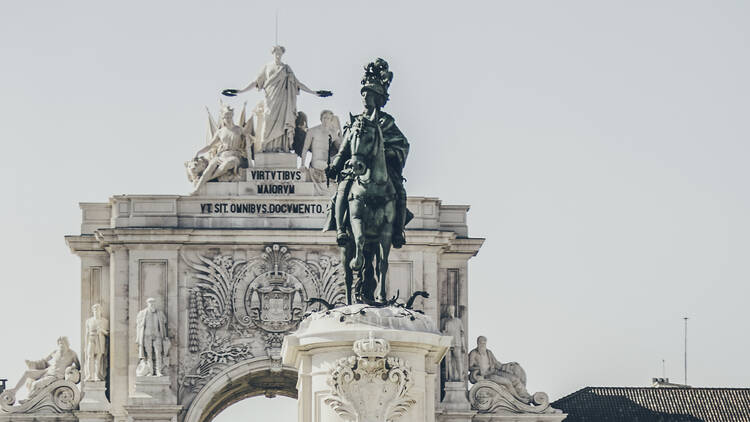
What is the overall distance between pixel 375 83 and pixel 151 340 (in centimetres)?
3029

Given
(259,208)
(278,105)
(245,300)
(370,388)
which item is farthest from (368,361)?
(278,105)

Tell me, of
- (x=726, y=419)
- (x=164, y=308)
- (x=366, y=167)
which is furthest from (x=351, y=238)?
(x=726, y=419)

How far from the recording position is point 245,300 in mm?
60594

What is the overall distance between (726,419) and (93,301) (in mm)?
19211

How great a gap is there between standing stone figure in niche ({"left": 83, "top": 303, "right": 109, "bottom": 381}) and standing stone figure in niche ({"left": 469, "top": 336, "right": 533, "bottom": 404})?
885cm

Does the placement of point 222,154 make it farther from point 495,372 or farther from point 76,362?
point 495,372

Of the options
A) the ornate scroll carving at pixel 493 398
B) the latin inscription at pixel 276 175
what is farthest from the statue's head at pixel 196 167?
the ornate scroll carving at pixel 493 398

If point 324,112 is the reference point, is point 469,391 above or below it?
below

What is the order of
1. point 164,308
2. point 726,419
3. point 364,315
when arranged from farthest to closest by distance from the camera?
point 726,419 < point 164,308 < point 364,315

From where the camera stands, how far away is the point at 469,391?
61562mm

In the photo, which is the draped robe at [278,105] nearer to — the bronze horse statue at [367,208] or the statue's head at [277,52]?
the statue's head at [277,52]

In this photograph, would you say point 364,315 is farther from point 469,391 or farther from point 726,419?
point 726,419

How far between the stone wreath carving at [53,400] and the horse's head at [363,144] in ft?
103

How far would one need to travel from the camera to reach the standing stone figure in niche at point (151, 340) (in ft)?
196
